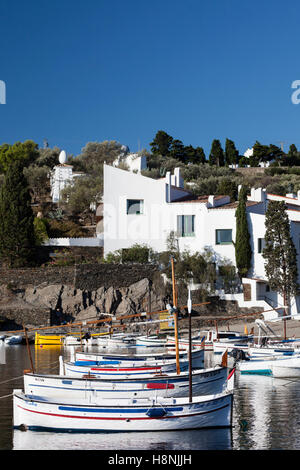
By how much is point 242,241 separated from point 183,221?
6.29 meters

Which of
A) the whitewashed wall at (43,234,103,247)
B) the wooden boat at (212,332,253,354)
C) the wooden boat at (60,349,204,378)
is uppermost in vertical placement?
the whitewashed wall at (43,234,103,247)

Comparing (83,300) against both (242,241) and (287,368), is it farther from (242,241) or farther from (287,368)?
(287,368)

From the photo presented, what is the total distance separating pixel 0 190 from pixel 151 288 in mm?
19473

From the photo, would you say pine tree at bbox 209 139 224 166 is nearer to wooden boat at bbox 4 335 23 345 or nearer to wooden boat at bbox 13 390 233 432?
wooden boat at bbox 4 335 23 345

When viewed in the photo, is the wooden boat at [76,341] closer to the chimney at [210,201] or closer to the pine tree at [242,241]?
the pine tree at [242,241]

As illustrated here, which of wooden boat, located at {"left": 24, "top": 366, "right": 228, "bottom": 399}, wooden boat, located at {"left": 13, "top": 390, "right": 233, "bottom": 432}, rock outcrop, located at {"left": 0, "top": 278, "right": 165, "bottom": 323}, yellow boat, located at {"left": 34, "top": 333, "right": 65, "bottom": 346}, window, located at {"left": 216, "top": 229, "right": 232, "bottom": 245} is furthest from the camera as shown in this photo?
window, located at {"left": 216, "top": 229, "right": 232, "bottom": 245}

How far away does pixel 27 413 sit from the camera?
20781 millimetres

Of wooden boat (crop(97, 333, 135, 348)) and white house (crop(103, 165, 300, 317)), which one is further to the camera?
white house (crop(103, 165, 300, 317))

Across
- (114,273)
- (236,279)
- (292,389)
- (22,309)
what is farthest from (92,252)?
(292,389)

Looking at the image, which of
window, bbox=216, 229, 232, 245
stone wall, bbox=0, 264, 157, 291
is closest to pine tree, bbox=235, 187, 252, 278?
window, bbox=216, 229, 232, 245

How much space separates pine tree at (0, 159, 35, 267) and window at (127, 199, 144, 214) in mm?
9743

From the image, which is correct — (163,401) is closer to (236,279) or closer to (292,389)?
(292,389)

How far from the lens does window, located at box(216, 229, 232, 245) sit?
5725cm

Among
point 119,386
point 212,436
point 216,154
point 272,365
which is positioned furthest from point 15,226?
point 216,154
